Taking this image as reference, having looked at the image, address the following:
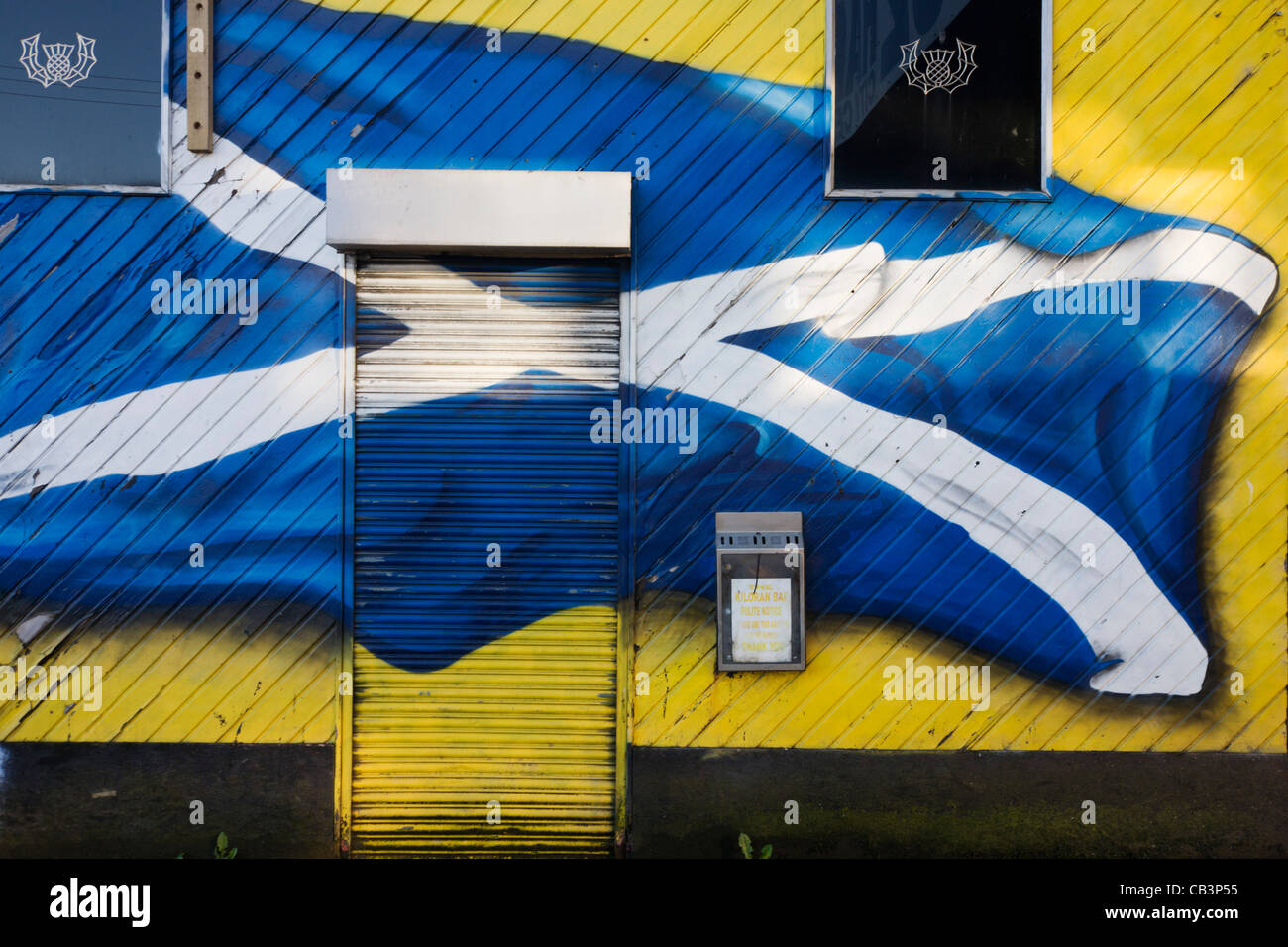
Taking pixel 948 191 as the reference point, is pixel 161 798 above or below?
below

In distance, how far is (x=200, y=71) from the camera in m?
4.66

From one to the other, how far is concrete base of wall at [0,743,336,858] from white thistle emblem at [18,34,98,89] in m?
3.55

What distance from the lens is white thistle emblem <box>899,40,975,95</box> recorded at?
15.5ft

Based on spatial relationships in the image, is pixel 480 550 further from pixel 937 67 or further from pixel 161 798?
pixel 937 67

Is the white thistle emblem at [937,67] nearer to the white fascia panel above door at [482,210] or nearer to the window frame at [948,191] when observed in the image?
the window frame at [948,191]

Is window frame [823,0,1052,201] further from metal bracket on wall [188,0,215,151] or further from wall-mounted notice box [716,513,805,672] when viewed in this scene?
metal bracket on wall [188,0,215,151]

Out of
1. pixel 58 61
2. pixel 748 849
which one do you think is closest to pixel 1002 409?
pixel 748 849

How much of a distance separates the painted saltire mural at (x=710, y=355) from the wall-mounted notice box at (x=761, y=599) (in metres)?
0.20

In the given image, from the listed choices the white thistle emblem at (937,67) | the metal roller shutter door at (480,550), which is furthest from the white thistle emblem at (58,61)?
the white thistle emblem at (937,67)

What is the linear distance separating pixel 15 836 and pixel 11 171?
139 inches

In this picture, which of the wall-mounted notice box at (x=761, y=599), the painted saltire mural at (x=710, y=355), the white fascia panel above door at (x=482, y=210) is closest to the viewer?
the white fascia panel above door at (x=482, y=210)

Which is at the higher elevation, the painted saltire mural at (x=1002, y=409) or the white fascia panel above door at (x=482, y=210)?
the white fascia panel above door at (x=482, y=210)

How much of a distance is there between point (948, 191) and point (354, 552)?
373 cm

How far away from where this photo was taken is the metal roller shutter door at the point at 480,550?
4770 millimetres
